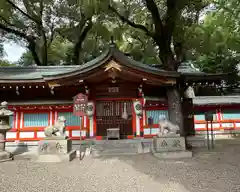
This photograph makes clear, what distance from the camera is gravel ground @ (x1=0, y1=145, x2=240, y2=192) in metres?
5.05

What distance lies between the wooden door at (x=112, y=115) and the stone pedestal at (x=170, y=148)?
3425 millimetres

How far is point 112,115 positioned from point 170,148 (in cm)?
435

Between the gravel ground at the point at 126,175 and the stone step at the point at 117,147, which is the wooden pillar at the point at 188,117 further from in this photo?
the gravel ground at the point at 126,175

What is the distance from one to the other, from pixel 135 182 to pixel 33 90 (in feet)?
28.3

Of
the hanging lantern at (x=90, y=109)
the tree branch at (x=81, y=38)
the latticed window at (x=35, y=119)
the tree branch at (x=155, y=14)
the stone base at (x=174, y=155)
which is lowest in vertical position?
the stone base at (x=174, y=155)

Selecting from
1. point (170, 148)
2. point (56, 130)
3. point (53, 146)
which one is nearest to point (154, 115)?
point (170, 148)

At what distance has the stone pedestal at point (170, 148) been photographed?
845 centimetres

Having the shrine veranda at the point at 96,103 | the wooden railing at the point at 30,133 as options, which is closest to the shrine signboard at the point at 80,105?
the shrine veranda at the point at 96,103

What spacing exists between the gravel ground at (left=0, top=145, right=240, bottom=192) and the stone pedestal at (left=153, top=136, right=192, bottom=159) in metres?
0.43

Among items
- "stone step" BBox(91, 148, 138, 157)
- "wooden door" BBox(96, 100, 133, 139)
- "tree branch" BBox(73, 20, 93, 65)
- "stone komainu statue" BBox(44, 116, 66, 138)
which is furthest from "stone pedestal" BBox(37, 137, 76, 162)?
"tree branch" BBox(73, 20, 93, 65)

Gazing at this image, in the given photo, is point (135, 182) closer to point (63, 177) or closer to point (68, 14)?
point (63, 177)

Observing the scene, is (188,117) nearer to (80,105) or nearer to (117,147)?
(117,147)

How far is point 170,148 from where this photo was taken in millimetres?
8656

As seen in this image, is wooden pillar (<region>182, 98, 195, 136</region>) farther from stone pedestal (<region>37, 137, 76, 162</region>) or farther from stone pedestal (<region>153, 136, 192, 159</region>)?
stone pedestal (<region>37, 137, 76, 162</region>)
